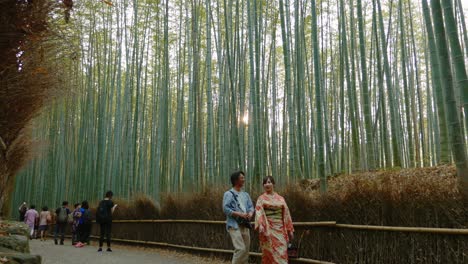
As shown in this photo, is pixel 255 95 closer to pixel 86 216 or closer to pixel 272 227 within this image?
pixel 272 227

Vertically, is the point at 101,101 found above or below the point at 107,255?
above

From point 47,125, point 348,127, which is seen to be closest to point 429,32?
point 348,127

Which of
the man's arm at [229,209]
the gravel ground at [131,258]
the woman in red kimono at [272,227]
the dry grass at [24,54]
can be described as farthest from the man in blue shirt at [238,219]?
the gravel ground at [131,258]

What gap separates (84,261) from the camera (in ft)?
18.3

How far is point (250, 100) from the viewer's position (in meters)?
8.29

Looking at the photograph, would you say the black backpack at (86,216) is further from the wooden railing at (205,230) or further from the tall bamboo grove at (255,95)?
the tall bamboo grove at (255,95)

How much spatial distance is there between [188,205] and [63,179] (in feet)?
28.0

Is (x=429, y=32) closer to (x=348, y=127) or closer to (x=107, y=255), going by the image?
(x=107, y=255)

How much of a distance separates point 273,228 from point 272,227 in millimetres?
11

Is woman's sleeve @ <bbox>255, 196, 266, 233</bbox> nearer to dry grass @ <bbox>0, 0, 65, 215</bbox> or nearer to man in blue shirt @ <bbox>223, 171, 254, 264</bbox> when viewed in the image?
man in blue shirt @ <bbox>223, 171, 254, 264</bbox>

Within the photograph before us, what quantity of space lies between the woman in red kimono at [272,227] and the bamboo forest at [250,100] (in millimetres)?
879

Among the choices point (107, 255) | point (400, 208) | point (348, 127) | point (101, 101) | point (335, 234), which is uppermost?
point (101, 101)

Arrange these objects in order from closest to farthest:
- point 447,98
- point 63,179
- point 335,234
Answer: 1. point 447,98
2. point 335,234
3. point 63,179

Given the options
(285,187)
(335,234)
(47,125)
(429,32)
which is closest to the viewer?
(335,234)
